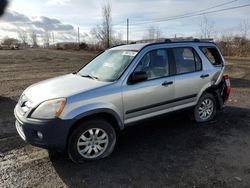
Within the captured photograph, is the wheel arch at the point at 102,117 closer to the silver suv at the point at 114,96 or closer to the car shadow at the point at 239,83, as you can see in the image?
the silver suv at the point at 114,96

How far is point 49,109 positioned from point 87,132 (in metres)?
0.68

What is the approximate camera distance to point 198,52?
19.3ft

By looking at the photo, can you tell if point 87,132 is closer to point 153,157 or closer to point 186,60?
point 153,157

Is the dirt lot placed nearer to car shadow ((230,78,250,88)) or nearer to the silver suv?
the silver suv

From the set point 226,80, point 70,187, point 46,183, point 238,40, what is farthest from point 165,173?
point 238,40

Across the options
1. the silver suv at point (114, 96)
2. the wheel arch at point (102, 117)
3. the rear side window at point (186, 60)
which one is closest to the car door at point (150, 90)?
the silver suv at point (114, 96)

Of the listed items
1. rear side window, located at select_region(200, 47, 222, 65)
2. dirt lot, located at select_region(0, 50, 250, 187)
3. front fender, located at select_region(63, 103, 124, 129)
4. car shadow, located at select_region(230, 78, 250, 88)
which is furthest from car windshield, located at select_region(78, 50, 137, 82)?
car shadow, located at select_region(230, 78, 250, 88)

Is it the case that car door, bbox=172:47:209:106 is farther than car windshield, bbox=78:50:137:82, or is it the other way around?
car door, bbox=172:47:209:106

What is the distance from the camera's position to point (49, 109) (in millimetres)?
3918

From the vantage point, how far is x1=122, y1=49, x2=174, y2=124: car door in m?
4.59

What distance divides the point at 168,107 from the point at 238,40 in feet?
A: 106

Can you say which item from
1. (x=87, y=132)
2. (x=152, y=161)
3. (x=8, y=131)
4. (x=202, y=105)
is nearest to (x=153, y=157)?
(x=152, y=161)

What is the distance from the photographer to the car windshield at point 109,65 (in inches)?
185

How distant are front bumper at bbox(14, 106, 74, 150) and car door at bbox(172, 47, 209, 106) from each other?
238 cm
